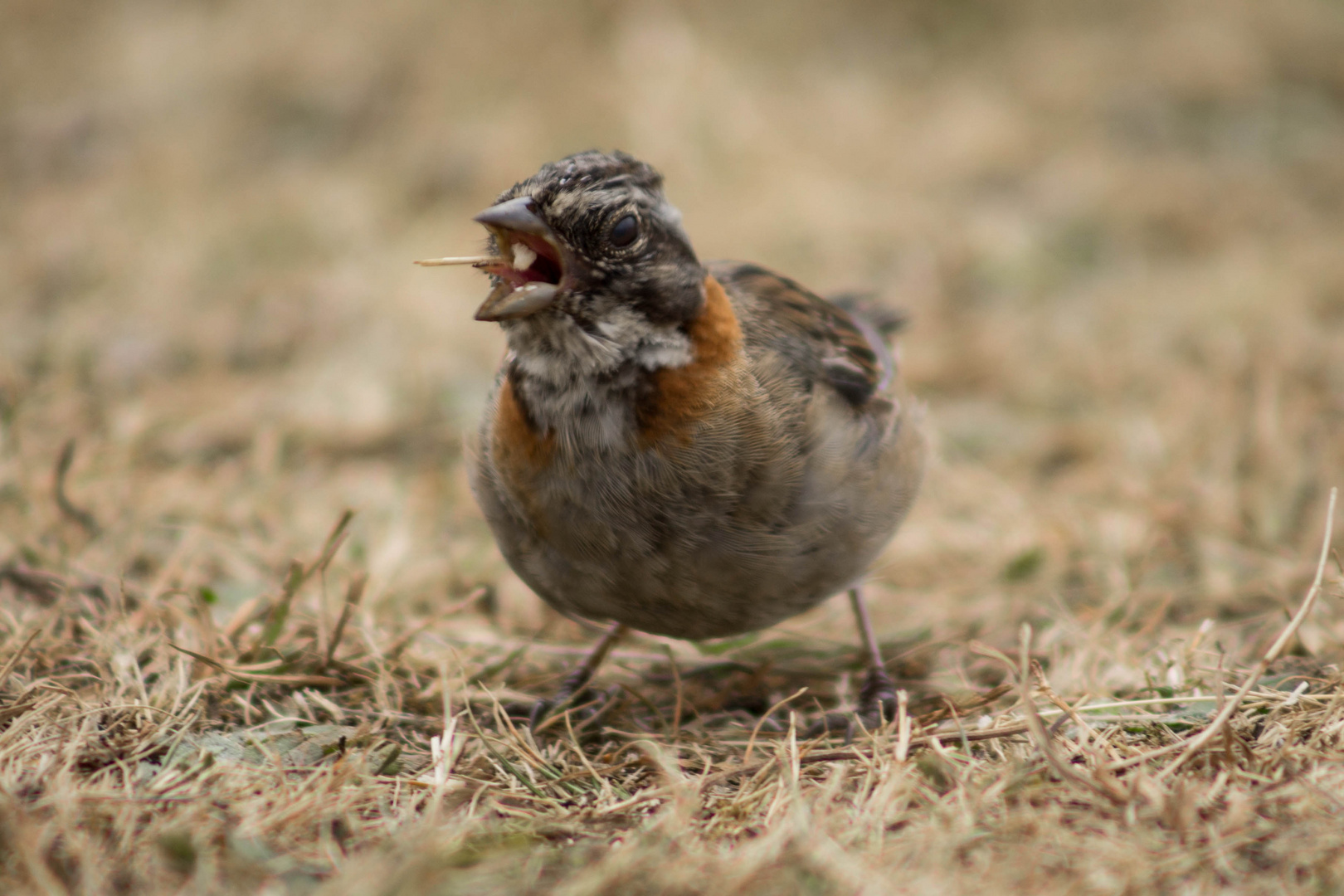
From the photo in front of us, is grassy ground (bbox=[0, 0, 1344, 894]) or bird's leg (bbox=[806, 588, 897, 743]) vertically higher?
grassy ground (bbox=[0, 0, 1344, 894])

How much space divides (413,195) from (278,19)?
326 centimetres

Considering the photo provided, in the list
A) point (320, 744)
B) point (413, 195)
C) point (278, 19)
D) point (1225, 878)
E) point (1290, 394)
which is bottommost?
point (320, 744)

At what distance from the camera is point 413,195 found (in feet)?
29.0

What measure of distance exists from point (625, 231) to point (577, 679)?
1.72 metres

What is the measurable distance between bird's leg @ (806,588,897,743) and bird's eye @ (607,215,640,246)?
1602 millimetres

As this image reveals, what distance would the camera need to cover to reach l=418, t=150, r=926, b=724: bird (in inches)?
126

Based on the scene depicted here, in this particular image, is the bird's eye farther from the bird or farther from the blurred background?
the blurred background

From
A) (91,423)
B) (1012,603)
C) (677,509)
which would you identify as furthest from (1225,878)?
(91,423)

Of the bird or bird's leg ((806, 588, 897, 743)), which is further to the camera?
bird's leg ((806, 588, 897, 743))

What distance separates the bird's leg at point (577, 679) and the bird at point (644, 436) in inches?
5.0

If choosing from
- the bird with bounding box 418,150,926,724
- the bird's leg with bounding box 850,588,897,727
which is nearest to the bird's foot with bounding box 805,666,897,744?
the bird's leg with bounding box 850,588,897,727

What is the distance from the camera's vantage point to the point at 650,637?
4695 millimetres

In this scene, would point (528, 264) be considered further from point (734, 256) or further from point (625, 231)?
point (734, 256)

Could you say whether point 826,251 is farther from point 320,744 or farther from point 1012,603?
point 320,744
